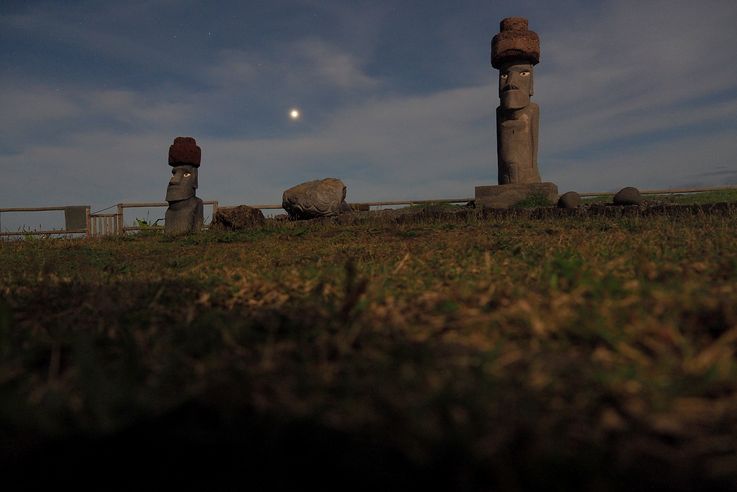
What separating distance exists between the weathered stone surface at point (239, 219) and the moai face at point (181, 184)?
118cm

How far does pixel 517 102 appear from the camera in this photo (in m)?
13.2

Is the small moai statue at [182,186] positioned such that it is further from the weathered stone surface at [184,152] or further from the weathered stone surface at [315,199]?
the weathered stone surface at [315,199]

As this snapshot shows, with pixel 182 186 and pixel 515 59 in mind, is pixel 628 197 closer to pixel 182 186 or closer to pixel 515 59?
pixel 515 59

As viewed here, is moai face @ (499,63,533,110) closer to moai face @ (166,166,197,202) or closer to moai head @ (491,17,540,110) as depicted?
moai head @ (491,17,540,110)

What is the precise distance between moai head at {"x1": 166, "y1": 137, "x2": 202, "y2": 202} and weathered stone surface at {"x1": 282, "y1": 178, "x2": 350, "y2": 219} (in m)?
2.31

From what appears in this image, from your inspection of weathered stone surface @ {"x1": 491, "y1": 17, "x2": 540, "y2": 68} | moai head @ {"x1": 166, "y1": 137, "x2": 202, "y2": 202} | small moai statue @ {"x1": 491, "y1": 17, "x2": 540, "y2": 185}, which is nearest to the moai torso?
small moai statue @ {"x1": 491, "y1": 17, "x2": 540, "y2": 185}

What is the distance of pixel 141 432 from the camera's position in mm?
1196

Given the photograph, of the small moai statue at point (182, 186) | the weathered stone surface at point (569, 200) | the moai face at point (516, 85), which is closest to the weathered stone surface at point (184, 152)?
the small moai statue at point (182, 186)

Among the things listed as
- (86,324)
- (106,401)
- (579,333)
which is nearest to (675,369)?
(579,333)

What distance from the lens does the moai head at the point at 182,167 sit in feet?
40.7

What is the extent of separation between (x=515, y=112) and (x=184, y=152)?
8356mm

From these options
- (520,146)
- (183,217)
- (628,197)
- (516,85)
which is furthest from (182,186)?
(628,197)

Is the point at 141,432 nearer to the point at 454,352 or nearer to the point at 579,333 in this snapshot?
the point at 454,352

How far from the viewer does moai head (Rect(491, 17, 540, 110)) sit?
515 inches
